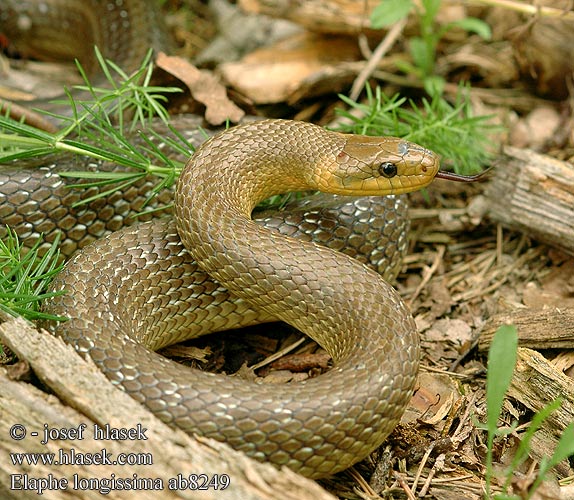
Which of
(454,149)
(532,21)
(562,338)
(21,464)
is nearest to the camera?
(21,464)

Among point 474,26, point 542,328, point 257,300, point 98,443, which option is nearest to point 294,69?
point 474,26

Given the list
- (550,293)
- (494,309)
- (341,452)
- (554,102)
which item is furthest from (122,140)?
(554,102)

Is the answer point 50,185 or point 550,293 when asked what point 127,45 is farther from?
point 550,293

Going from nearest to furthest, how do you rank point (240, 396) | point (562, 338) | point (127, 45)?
1. point (240, 396)
2. point (562, 338)
3. point (127, 45)

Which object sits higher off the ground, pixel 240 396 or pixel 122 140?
pixel 122 140

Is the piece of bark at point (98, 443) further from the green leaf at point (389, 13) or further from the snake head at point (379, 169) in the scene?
the green leaf at point (389, 13)

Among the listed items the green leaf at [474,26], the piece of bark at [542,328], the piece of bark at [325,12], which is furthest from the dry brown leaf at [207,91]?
the piece of bark at [542,328]

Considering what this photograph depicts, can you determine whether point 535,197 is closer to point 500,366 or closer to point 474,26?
point 474,26

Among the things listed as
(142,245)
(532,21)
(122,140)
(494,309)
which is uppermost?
(532,21)
